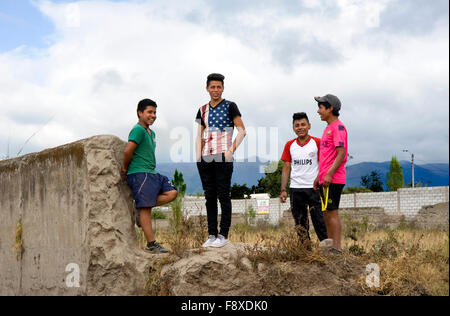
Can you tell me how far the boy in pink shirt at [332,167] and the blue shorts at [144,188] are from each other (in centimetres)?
175

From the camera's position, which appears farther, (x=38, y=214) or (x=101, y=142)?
(x=38, y=214)

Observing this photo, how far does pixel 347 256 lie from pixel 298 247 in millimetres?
604

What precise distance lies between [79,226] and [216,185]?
141 cm

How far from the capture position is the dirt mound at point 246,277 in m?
4.12

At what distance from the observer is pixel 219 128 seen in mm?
4617

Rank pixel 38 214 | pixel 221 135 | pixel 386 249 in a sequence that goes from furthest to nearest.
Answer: pixel 386 249 → pixel 38 214 → pixel 221 135

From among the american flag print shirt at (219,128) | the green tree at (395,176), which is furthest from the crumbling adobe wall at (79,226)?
the green tree at (395,176)

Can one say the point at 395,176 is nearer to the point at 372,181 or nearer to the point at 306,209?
the point at 372,181

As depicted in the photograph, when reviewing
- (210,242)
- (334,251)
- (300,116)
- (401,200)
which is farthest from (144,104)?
(401,200)

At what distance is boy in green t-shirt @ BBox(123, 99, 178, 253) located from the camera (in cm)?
443

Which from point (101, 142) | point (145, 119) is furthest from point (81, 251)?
point (145, 119)

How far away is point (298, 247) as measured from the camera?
448 centimetres
